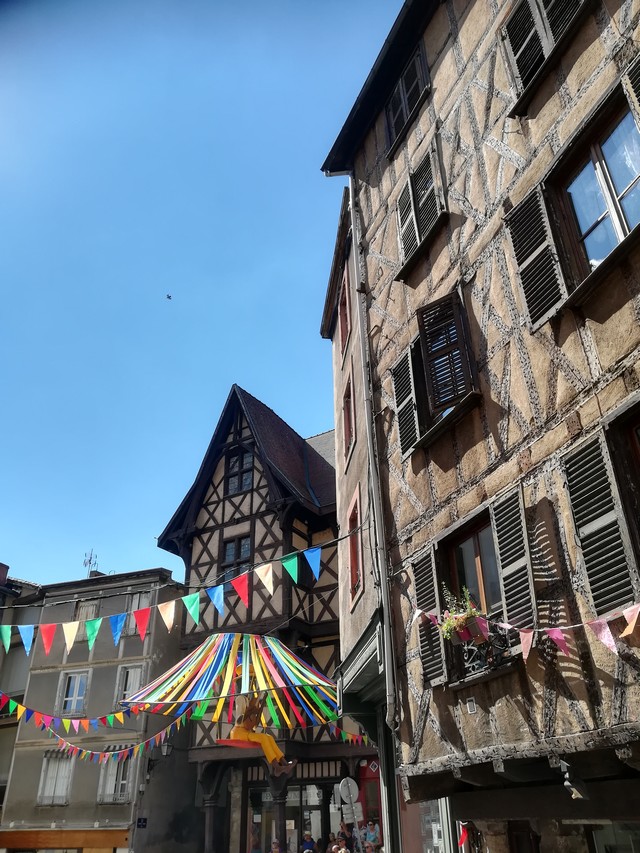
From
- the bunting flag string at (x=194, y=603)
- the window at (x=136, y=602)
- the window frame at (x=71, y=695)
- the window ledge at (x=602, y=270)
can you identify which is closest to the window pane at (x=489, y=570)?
the window ledge at (x=602, y=270)

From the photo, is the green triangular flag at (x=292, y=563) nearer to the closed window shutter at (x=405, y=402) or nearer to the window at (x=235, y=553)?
the closed window shutter at (x=405, y=402)

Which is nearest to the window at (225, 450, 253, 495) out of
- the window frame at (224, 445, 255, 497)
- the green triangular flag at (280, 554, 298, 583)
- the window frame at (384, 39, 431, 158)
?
the window frame at (224, 445, 255, 497)

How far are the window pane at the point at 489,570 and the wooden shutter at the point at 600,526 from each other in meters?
1.20

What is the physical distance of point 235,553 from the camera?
19.9m

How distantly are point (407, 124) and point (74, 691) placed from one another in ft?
63.3

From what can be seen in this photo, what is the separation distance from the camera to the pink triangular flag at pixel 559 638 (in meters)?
4.44

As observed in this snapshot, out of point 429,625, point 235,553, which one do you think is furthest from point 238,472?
point 429,625

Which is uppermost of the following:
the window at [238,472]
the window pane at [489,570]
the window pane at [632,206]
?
the window at [238,472]

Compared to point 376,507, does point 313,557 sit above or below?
above

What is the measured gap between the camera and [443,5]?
27.9ft

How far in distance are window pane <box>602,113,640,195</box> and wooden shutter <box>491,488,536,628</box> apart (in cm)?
238

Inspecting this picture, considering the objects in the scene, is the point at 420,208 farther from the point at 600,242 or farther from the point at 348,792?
the point at 348,792

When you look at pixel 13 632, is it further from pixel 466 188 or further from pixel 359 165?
pixel 466 188

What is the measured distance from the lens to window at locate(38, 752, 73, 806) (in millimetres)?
19703
